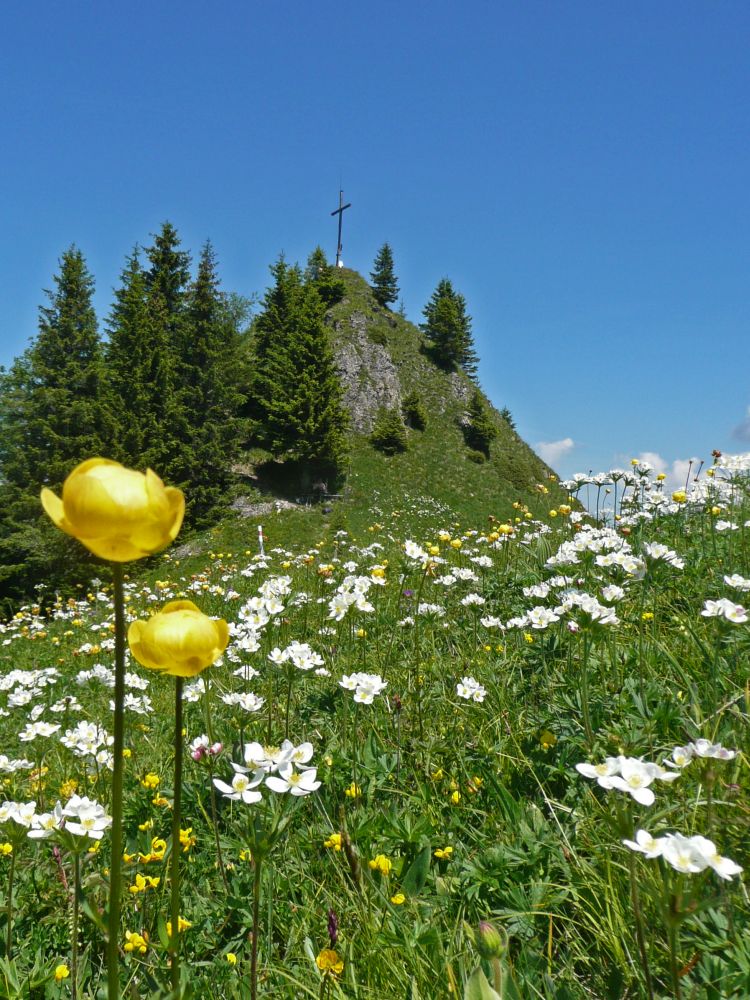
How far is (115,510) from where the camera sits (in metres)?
0.81

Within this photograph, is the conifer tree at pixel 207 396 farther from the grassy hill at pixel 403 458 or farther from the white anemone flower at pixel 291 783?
the white anemone flower at pixel 291 783

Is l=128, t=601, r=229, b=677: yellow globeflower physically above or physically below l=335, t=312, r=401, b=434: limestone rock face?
below

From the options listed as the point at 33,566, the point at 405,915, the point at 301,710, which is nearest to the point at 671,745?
the point at 405,915

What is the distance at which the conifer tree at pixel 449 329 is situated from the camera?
36.5 metres

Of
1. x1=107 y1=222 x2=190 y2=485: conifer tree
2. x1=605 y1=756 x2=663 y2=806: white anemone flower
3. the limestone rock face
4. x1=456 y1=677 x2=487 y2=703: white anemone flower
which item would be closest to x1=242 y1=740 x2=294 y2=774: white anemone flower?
x1=605 y1=756 x2=663 y2=806: white anemone flower

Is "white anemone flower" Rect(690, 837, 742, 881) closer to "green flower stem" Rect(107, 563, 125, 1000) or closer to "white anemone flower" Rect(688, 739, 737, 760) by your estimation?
"white anemone flower" Rect(688, 739, 737, 760)

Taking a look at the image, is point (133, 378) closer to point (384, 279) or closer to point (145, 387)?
point (145, 387)

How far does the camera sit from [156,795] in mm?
2615

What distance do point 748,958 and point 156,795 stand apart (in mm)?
2260

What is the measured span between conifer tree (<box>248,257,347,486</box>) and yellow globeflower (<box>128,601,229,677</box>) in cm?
2305

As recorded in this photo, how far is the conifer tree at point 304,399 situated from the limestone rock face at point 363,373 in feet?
21.7

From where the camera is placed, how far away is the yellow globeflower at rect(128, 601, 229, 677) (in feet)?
3.08

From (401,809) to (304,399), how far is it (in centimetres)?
2244

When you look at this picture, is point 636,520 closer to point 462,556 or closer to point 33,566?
point 462,556
